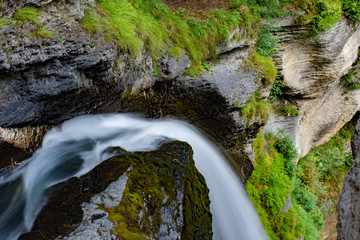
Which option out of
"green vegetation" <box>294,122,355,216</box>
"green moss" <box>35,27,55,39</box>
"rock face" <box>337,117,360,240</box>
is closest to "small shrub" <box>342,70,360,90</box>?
"green vegetation" <box>294,122,355,216</box>

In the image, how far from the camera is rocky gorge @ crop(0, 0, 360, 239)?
2.87m

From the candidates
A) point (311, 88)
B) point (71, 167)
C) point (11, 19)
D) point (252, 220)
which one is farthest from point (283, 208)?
point (11, 19)

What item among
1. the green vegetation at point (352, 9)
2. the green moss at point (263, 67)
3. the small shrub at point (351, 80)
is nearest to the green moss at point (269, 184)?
the green moss at point (263, 67)

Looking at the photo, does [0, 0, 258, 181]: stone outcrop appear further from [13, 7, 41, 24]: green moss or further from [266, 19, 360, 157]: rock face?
[266, 19, 360, 157]: rock face

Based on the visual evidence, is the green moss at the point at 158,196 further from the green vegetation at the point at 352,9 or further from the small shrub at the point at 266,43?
the green vegetation at the point at 352,9

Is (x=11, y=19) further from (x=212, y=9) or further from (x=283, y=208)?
(x=283, y=208)

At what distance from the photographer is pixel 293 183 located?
314 inches

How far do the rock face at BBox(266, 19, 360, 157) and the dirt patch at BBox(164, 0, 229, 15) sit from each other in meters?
2.35

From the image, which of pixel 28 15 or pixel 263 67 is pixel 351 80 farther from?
pixel 28 15

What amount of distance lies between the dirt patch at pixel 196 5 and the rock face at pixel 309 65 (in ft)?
7.70

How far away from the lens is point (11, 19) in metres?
2.91

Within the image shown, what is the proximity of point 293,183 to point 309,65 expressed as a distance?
409 centimetres

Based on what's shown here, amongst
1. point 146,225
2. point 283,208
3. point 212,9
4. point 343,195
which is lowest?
point 283,208

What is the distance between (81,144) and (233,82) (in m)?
3.71
